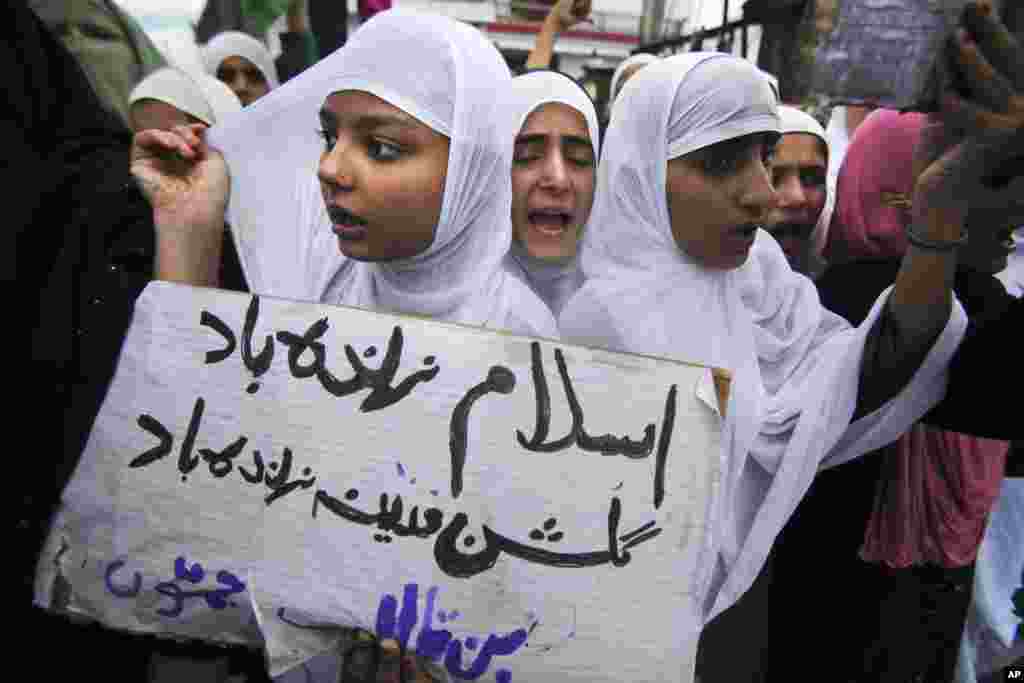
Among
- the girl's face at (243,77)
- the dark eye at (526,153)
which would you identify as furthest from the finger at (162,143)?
the girl's face at (243,77)

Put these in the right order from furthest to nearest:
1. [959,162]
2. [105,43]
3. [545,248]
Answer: [105,43] → [545,248] → [959,162]

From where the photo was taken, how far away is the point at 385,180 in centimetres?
91

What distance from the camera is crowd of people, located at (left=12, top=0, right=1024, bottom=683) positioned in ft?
3.02

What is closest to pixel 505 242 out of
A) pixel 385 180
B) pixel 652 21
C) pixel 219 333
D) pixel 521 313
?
pixel 521 313

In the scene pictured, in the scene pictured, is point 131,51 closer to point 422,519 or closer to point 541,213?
point 541,213

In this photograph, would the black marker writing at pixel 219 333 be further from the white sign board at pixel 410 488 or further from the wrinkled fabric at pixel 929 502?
the wrinkled fabric at pixel 929 502

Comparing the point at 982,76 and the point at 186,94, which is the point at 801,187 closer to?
the point at 982,76

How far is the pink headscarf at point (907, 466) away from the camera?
1293 mm

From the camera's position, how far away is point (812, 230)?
1.46m

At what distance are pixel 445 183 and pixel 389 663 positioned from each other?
0.64 m

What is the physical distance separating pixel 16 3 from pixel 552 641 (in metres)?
1.21

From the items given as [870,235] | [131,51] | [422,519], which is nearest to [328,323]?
[422,519]

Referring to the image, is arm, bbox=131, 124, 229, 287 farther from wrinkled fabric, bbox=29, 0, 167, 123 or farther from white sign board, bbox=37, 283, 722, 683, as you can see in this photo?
wrinkled fabric, bbox=29, 0, 167, 123

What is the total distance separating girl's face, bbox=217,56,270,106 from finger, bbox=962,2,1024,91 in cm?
159
